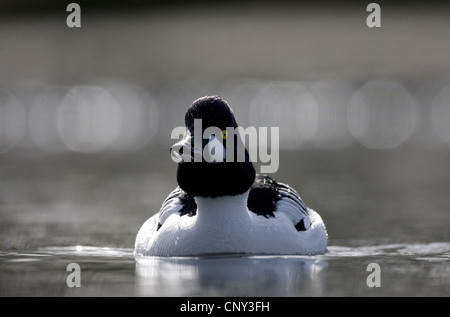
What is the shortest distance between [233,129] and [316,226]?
6.04ft

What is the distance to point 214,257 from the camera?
10961 millimetres

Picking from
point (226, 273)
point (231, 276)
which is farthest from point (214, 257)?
point (231, 276)

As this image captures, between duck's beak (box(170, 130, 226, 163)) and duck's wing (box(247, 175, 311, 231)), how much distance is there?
0.97 m

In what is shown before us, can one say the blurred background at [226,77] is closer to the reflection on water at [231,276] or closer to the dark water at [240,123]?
the dark water at [240,123]

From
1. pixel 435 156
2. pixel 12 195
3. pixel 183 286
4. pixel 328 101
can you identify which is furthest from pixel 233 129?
pixel 328 101

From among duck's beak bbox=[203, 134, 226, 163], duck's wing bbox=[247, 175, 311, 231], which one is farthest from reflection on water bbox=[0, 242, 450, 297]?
duck's beak bbox=[203, 134, 226, 163]

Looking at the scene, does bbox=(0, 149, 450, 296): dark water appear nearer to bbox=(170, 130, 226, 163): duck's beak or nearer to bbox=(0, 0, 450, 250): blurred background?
bbox=(170, 130, 226, 163): duck's beak

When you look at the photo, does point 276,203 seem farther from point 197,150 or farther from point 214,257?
point 197,150

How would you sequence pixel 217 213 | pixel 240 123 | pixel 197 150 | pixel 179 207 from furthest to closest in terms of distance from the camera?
pixel 240 123 → pixel 179 207 → pixel 217 213 → pixel 197 150

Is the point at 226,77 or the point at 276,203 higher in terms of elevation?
the point at 226,77

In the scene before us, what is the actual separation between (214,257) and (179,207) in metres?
0.82

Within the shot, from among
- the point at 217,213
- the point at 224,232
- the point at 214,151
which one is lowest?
the point at 224,232

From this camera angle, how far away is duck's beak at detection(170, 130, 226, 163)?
1056cm

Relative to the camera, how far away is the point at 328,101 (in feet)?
125
